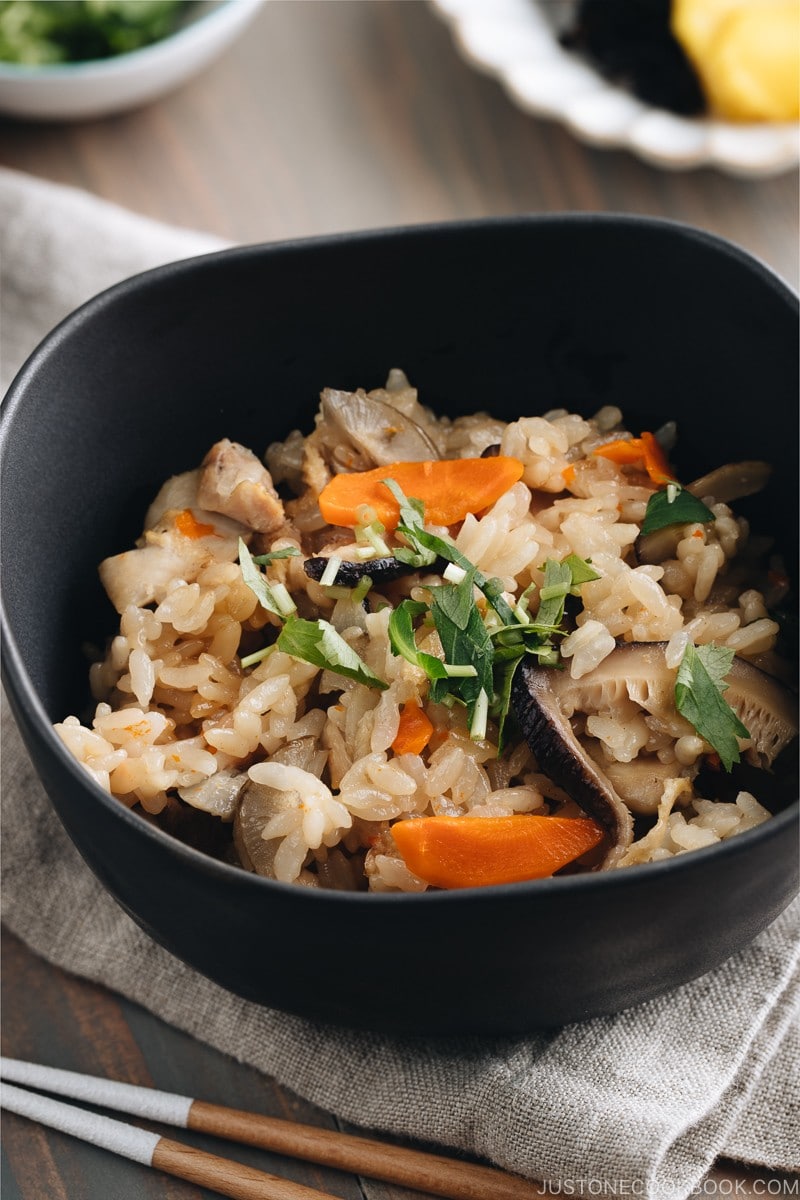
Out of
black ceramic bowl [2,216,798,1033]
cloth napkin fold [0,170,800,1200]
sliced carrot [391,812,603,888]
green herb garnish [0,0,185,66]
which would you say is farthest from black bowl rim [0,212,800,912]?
green herb garnish [0,0,185,66]

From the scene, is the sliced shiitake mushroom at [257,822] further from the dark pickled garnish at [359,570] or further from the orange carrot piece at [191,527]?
the orange carrot piece at [191,527]

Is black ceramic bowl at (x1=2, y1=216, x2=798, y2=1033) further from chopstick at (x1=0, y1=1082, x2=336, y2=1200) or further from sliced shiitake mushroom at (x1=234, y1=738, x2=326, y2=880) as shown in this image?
chopstick at (x1=0, y1=1082, x2=336, y2=1200)

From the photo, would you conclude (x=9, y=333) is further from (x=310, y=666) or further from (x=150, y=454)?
(x=310, y=666)

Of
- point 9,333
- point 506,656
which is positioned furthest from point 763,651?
point 9,333

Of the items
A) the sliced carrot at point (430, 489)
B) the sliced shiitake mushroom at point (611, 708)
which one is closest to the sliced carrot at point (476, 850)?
the sliced shiitake mushroom at point (611, 708)

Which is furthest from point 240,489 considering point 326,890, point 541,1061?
point 541,1061

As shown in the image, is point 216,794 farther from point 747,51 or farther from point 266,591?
point 747,51
